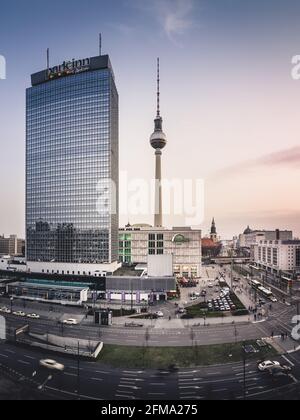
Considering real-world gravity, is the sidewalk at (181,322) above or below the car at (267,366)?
below

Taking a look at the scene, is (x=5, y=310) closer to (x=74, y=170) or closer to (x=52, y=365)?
(x=52, y=365)

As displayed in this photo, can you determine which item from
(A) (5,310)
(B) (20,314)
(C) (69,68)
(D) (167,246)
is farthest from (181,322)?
(C) (69,68)

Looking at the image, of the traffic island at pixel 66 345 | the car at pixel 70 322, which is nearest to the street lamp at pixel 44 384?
the traffic island at pixel 66 345

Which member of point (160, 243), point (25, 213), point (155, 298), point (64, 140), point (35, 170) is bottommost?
point (155, 298)

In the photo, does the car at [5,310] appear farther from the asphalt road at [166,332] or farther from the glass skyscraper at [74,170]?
the glass skyscraper at [74,170]

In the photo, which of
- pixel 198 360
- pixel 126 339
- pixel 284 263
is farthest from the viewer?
pixel 284 263

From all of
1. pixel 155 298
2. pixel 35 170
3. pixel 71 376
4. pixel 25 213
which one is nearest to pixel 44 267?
pixel 25 213

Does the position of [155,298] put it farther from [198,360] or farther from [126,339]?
[198,360]
